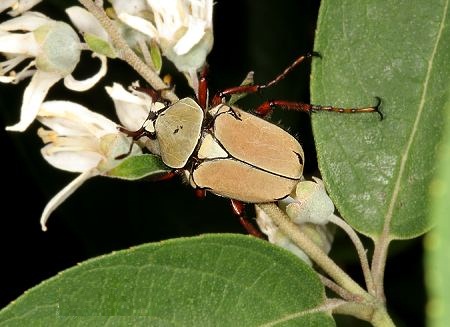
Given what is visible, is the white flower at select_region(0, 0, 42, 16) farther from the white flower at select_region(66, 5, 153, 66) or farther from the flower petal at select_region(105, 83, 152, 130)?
the flower petal at select_region(105, 83, 152, 130)

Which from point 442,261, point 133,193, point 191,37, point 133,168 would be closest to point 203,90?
point 191,37

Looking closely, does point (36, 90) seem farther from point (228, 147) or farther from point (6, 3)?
point (228, 147)

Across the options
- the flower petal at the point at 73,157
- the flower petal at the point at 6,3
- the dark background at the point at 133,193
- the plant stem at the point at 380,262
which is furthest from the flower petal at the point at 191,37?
the dark background at the point at 133,193

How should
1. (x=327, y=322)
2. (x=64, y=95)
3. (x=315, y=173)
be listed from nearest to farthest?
(x=327, y=322) < (x=315, y=173) < (x=64, y=95)

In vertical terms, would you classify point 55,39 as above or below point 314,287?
above

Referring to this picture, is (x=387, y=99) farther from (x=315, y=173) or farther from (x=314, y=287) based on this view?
(x=315, y=173)

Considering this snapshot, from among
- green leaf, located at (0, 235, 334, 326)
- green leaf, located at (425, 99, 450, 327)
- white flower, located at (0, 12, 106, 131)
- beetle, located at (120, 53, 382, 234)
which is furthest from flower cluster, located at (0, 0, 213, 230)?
green leaf, located at (425, 99, 450, 327)

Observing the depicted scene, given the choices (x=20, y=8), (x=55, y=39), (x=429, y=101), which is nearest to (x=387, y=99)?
(x=429, y=101)
